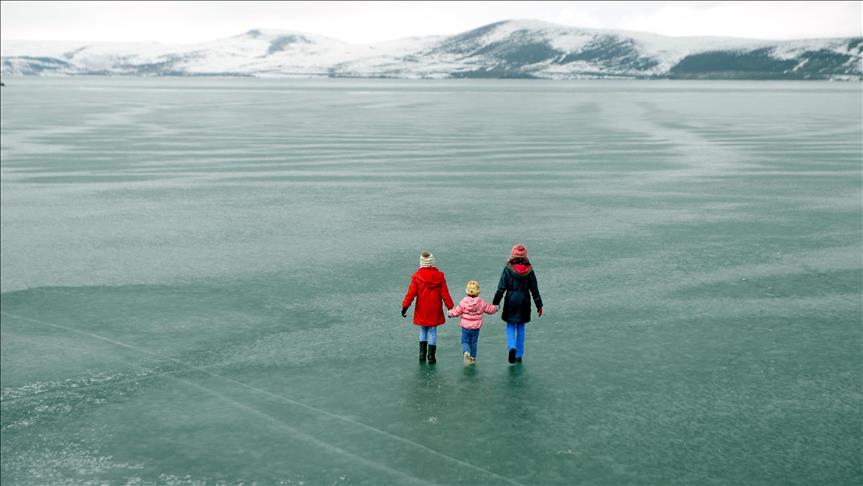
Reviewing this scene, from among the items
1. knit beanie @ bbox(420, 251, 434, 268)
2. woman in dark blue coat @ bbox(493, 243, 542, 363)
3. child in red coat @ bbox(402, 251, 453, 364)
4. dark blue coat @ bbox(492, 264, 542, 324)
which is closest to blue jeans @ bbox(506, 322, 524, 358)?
woman in dark blue coat @ bbox(493, 243, 542, 363)

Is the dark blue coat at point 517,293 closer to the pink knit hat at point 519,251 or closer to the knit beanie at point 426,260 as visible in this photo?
the pink knit hat at point 519,251

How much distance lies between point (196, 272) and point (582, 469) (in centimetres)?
960

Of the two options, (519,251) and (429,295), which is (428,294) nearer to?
(429,295)

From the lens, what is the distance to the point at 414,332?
11.8 m

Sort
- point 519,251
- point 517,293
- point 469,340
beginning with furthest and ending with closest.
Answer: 1. point 469,340
2. point 517,293
3. point 519,251

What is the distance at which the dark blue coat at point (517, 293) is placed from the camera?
33.4 feet

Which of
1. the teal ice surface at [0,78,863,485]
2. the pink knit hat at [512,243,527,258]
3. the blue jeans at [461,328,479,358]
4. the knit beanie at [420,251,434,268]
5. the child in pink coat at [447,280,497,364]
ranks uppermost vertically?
the pink knit hat at [512,243,527,258]

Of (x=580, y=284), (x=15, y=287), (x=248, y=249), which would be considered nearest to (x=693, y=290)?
(x=580, y=284)

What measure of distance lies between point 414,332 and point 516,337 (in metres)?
1.84

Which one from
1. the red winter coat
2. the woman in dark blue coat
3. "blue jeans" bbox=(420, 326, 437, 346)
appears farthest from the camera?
"blue jeans" bbox=(420, 326, 437, 346)

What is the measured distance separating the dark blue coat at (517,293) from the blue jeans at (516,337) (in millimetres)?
136

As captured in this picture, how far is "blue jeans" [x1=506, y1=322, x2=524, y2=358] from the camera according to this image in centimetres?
1034

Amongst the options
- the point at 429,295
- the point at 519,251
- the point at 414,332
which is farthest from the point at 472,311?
the point at 414,332

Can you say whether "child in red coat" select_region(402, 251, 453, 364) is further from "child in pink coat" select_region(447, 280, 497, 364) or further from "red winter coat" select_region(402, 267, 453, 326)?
"child in pink coat" select_region(447, 280, 497, 364)
